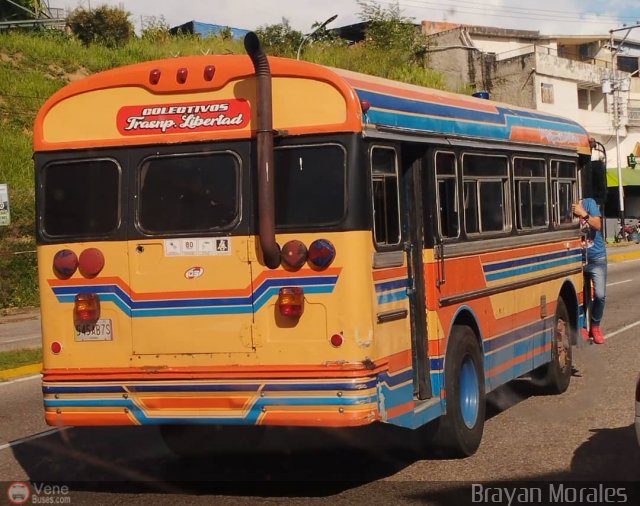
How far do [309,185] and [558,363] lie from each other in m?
5.11

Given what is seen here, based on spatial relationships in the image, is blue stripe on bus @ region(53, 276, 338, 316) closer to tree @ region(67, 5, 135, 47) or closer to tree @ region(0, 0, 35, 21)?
tree @ region(67, 5, 135, 47)

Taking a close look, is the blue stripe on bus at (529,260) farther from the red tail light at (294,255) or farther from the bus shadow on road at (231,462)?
the red tail light at (294,255)

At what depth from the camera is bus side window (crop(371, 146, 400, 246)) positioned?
7.23 meters

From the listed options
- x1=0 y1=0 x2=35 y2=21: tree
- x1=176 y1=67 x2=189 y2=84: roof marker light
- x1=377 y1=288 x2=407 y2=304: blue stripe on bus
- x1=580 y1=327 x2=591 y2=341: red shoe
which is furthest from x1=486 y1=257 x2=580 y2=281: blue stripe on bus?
x1=0 y1=0 x2=35 y2=21: tree

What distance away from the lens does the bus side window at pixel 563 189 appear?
11461 millimetres

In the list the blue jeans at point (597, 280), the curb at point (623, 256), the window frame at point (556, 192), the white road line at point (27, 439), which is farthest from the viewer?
the curb at point (623, 256)

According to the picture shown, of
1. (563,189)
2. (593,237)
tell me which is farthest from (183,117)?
(593,237)

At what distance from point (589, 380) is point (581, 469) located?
4295 millimetres

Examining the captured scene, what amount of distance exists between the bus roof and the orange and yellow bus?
0.04 feet

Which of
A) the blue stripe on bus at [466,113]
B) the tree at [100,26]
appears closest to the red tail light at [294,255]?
the blue stripe on bus at [466,113]

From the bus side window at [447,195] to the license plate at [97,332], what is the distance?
2.59m

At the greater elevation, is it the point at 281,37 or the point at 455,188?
the point at 281,37

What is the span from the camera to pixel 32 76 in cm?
4250

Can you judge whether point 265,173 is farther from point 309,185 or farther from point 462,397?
point 462,397
